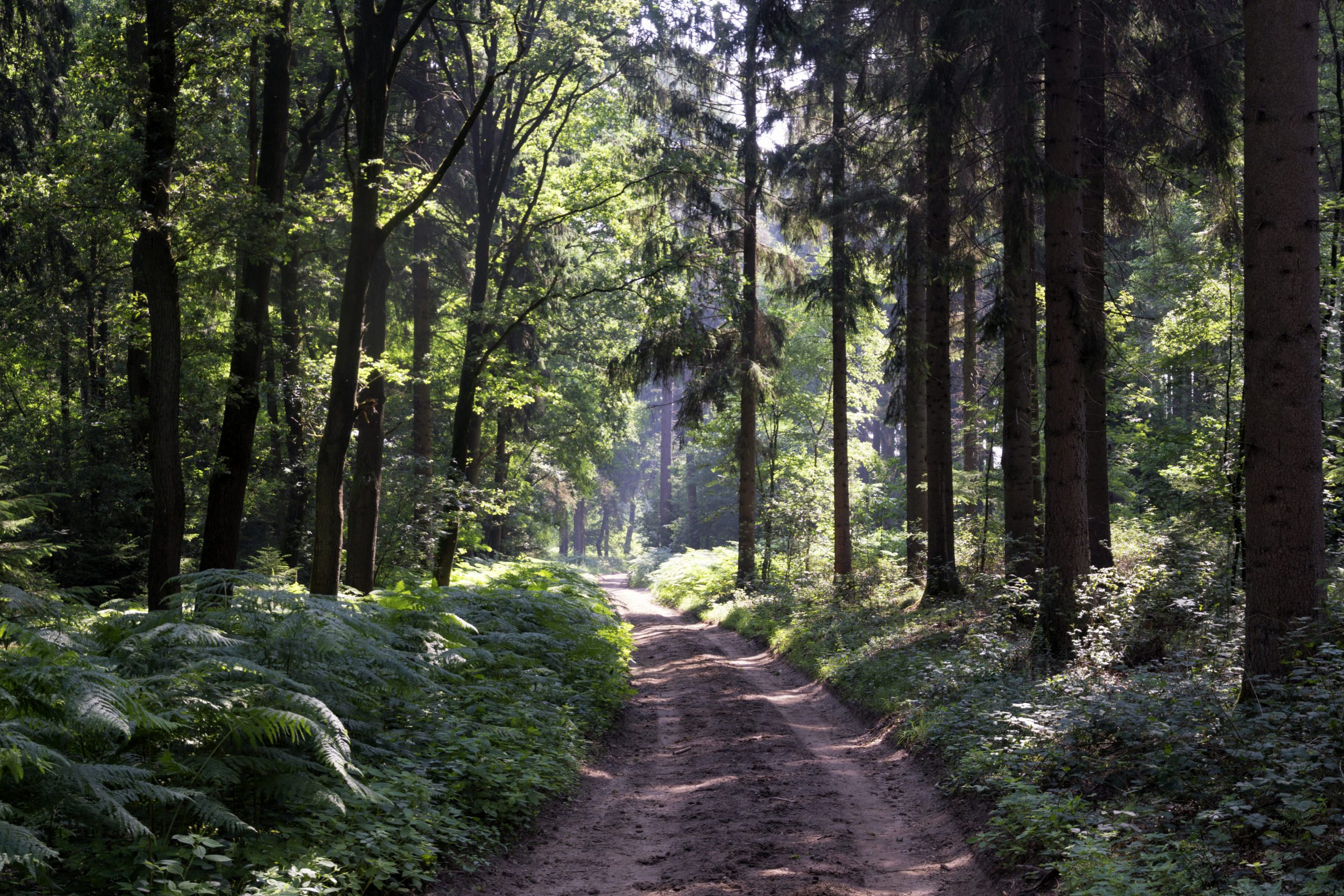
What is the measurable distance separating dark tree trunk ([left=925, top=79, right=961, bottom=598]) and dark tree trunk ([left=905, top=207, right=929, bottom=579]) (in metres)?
0.15

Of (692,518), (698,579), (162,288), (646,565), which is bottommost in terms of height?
(646,565)

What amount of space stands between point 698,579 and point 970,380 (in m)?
12.3

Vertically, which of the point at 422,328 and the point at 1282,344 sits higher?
the point at 422,328

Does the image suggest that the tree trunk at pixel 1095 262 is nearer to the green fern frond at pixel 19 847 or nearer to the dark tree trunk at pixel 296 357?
the green fern frond at pixel 19 847

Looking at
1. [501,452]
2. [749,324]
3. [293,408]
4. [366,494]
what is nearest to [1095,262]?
[749,324]

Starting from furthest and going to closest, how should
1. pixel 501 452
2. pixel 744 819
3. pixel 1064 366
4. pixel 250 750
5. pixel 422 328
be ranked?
pixel 501 452 → pixel 422 328 → pixel 1064 366 → pixel 744 819 → pixel 250 750

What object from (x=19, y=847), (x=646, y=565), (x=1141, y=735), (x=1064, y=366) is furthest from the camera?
(x=646, y=565)

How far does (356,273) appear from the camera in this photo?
37.1ft

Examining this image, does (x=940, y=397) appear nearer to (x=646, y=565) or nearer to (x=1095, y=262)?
(x=1095, y=262)

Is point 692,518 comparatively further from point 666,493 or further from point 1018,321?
point 1018,321

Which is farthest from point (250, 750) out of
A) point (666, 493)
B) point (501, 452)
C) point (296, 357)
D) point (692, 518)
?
point (666, 493)

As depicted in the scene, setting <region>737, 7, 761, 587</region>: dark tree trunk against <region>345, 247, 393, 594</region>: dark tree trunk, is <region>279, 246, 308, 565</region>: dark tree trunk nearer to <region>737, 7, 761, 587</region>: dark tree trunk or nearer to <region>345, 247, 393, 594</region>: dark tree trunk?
<region>345, 247, 393, 594</region>: dark tree trunk

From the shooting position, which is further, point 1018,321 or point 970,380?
point 970,380

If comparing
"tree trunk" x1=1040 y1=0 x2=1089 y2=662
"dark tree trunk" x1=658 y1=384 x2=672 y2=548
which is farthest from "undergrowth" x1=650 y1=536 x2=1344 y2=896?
"dark tree trunk" x1=658 y1=384 x2=672 y2=548
